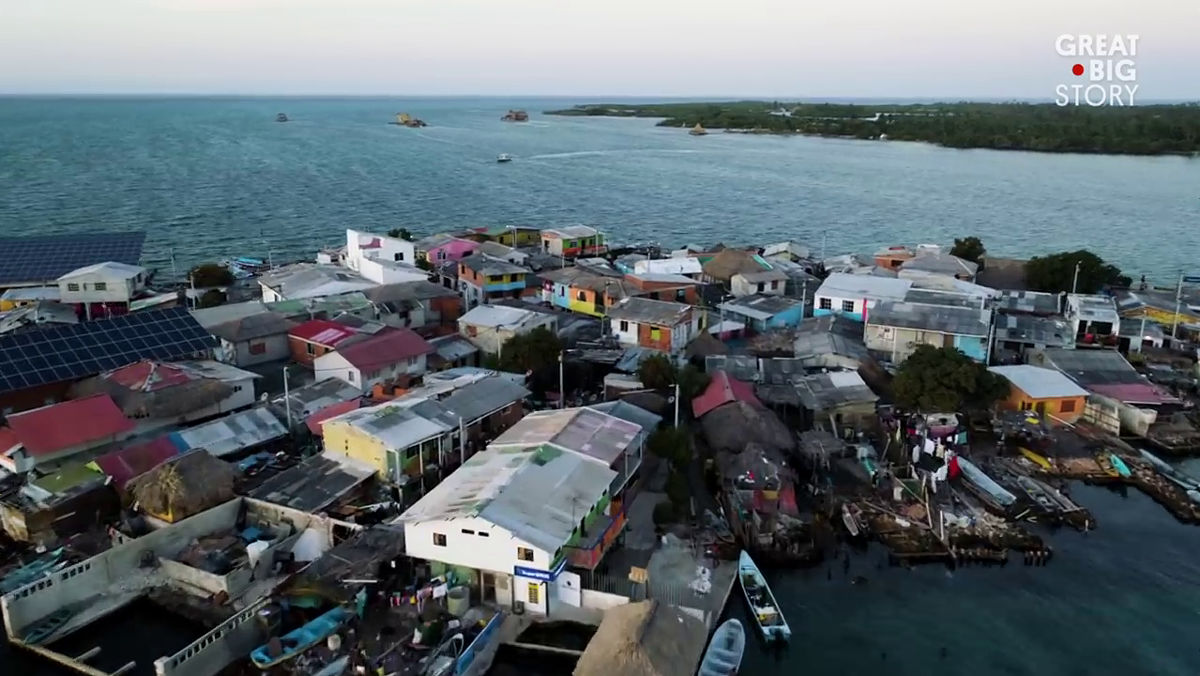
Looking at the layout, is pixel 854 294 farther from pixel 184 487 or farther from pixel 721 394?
pixel 184 487

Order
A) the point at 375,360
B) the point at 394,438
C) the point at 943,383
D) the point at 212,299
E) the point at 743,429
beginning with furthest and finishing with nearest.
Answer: the point at 212,299, the point at 375,360, the point at 943,383, the point at 743,429, the point at 394,438

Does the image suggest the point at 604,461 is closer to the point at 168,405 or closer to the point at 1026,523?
the point at 1026,523

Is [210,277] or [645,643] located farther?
[210,277]

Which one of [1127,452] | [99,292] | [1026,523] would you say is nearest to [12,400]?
[99,292]

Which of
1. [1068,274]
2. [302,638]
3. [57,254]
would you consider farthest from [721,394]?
[57,254]

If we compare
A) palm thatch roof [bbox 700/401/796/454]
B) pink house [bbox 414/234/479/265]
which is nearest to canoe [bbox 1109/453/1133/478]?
palm thatch roof [bbox 700/401/796/454]
